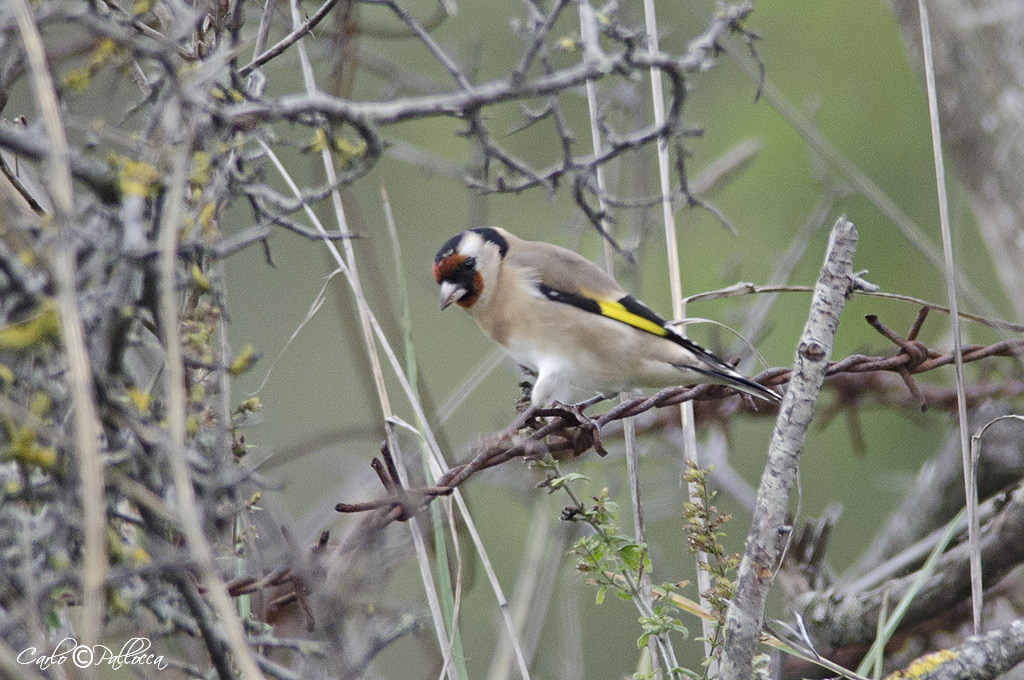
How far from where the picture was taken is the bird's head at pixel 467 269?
336 cm

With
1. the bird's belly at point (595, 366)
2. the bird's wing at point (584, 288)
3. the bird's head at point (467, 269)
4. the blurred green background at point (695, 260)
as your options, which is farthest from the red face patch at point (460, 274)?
the blurred green background at point (695, 260)

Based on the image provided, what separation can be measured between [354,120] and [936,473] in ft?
8.58

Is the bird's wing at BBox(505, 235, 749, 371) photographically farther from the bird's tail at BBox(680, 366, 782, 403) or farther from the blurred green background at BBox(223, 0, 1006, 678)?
the blurred green background at BBox(223, 0, 1006, 678)

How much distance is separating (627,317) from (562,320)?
0.73ft

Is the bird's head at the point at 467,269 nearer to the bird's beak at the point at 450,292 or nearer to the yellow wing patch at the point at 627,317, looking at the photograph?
the bird's beak at the point at 450,292

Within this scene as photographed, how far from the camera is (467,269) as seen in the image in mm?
3387

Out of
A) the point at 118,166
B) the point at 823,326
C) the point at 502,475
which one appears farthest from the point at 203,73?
the point at 502,475

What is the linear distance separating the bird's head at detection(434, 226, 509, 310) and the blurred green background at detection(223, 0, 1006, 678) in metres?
1.44

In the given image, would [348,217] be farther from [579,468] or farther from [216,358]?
[579,468]

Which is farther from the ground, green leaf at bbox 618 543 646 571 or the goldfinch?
the goldfinch
